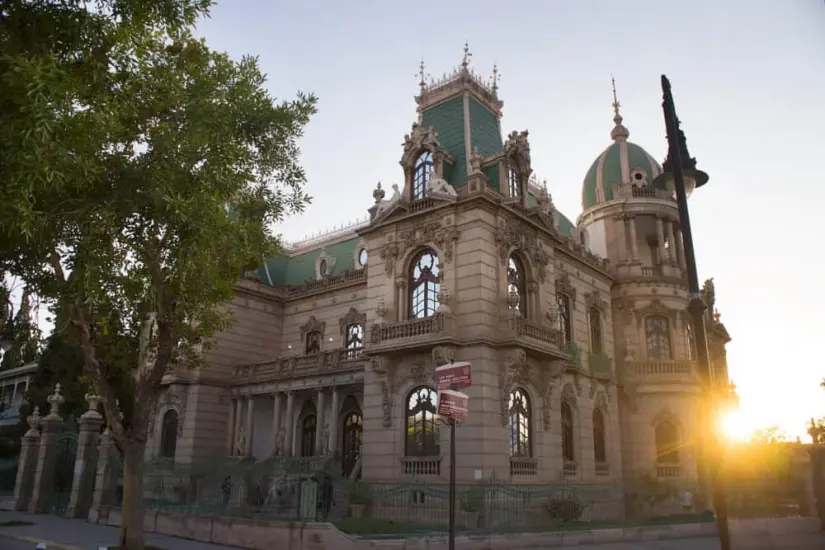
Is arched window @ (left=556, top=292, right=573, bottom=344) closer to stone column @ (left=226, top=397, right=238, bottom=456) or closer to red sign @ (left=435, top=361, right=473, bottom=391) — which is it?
stone column @ (left=226, top=397, right=238, bottom=456)

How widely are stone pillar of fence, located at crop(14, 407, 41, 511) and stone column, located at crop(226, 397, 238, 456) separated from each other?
856 cm

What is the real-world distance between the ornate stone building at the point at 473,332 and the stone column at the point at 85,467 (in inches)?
282

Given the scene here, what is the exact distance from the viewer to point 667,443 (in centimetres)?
2970

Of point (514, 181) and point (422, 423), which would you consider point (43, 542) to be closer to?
point (422, 423)

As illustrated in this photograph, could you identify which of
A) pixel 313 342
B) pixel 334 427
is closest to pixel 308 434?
pixel 334 427

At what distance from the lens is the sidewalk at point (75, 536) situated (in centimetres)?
1600

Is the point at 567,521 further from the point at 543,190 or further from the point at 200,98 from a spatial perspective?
the point at 200,98

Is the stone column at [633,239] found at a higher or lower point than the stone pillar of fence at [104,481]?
higher

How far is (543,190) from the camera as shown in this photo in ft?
94.7

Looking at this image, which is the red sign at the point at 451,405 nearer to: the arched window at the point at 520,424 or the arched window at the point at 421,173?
the arched window at the point at 520,424

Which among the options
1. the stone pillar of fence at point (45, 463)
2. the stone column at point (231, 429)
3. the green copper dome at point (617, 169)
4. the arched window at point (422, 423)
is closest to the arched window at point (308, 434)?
the stone column at point (231, 429)

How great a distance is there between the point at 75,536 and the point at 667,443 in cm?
2437

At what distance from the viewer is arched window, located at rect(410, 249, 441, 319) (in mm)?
23609

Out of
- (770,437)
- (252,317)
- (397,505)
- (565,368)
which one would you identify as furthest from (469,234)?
(770,437)
